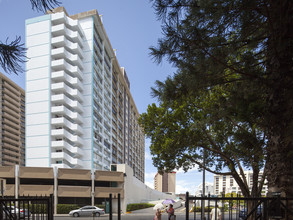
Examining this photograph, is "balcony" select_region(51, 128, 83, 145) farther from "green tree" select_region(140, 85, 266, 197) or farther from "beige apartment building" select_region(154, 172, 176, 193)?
"beige apartment building" select_region(154, 172, 176, 193)

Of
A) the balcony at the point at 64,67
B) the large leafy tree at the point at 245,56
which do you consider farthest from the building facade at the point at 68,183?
the large leafy tree at the point at 245,56

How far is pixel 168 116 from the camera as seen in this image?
15.6 meters

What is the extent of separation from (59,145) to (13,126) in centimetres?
5025

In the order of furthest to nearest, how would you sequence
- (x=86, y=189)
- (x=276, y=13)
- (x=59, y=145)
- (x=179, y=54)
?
(x=59, y=145), (x=86, y=189), (x=179, y=54), (x=276, y=13)

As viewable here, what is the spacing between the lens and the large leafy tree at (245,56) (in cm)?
488

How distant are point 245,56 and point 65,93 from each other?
45.0m

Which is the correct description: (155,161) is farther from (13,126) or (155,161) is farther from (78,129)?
(13,126)

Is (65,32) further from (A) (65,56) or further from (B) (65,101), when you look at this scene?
(B) (65,101)

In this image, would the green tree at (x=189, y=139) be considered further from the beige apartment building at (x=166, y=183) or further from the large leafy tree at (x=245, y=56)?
the beige apartment building at (x=166, y=183)

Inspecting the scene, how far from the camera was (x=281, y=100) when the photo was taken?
16.5 feet

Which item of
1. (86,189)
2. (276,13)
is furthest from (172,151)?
(86,189)

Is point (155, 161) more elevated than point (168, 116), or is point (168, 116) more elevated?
point (168, 116)

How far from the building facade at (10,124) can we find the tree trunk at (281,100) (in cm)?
8615

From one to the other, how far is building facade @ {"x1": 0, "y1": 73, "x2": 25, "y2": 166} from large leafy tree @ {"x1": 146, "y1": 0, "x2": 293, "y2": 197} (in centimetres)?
8482
